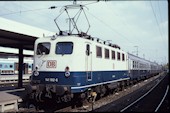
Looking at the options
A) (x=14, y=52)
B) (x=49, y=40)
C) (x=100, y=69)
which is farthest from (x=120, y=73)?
(x=14, y=52)

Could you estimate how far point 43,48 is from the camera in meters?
12.2

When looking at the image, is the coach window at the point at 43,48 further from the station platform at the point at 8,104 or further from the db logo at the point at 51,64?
the station platform at the point at 8,104

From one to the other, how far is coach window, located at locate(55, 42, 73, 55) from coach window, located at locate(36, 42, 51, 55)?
570 millimetres

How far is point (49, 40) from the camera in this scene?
12172 millimetres

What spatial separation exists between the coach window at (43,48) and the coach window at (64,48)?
57 cm

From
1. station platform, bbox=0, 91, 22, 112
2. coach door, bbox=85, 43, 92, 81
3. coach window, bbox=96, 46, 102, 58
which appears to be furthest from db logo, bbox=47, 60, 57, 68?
coach window, bbox=96, 46, 102, 58

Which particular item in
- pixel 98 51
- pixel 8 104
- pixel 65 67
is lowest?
pixel 8 104

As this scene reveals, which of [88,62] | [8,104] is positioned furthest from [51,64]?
[8,104]

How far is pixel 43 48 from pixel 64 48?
1261 mm

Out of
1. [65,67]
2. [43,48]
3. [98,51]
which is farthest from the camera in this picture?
[98,51]

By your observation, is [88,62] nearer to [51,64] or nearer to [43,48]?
[51,64]

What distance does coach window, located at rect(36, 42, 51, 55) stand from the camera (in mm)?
12070

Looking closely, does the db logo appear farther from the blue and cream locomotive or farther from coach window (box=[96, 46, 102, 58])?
coach window (box=[96, 46, 102, 58])

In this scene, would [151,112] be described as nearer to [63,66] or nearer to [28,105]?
→ [63,66]
